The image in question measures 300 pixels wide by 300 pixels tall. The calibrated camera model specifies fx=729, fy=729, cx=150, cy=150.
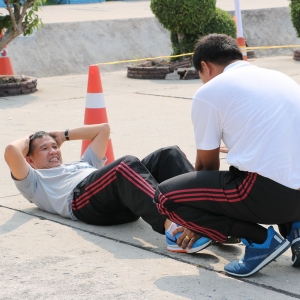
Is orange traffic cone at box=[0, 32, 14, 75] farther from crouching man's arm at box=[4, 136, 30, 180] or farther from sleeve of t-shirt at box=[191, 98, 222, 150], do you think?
sleeve of t-shirt at box=[191, 98, 222, 150]

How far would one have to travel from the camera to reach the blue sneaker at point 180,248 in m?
3.67

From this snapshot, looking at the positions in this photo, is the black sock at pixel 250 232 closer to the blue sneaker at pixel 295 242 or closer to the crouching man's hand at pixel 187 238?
the blue sneaker at pixel 295 242

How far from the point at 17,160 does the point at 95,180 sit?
1.70ft

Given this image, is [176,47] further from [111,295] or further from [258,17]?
[111,295]

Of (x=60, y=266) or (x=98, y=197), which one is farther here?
(x=98, y=197)

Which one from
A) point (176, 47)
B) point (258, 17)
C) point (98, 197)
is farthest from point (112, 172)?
point (258, 17)

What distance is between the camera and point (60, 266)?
3598mm

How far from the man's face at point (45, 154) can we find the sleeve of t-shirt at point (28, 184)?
0.41ft

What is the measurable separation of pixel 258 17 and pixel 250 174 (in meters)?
12.7

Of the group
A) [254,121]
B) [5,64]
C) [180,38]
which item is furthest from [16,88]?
[254,121]

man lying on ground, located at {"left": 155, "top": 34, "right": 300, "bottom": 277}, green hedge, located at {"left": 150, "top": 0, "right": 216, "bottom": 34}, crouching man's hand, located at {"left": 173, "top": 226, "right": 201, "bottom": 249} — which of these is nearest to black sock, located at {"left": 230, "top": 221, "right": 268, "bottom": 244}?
man lying on ground, located at {"left": 155, "top": 34, "right": 300, "bottom": 277}

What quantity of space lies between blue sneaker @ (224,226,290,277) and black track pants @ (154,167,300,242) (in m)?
0.09

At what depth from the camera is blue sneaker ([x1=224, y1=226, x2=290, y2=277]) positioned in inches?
133

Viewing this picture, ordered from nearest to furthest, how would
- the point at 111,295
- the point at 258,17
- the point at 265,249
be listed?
the point at 111,295 < the point at 265,249 < the point at 258,17
